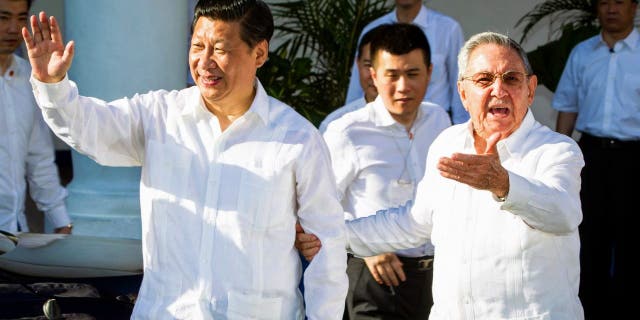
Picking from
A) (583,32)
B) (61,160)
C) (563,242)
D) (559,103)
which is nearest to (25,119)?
(563,242)

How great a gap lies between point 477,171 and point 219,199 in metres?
0.75

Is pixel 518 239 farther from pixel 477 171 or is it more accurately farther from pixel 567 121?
pixel 567 121

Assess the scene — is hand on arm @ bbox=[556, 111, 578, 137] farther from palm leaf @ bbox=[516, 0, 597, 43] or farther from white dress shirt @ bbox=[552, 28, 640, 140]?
palm leaf @ bbox=[516, 0, 597, 43]

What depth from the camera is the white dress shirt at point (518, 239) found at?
9.95 feet

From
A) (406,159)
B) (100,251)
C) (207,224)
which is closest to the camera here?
(207,224)

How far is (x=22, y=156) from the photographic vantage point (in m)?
5.08

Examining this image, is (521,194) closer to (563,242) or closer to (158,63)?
(563,242)

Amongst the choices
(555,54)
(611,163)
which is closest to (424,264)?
(611,163)

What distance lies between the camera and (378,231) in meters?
3.67

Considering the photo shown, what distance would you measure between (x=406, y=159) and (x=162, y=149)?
5.84ft

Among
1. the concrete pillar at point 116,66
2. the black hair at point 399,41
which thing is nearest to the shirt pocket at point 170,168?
the black hair at point 399,41

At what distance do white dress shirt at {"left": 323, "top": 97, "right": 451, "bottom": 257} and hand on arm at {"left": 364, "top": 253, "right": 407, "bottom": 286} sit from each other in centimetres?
11

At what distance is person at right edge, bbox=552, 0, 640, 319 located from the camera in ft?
21.8

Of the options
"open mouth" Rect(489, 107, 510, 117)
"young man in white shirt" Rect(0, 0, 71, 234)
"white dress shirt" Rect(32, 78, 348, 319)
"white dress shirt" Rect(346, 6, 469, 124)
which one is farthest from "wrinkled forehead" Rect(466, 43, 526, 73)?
"white dress shirt" Rect(346, 6, 469, 124)
